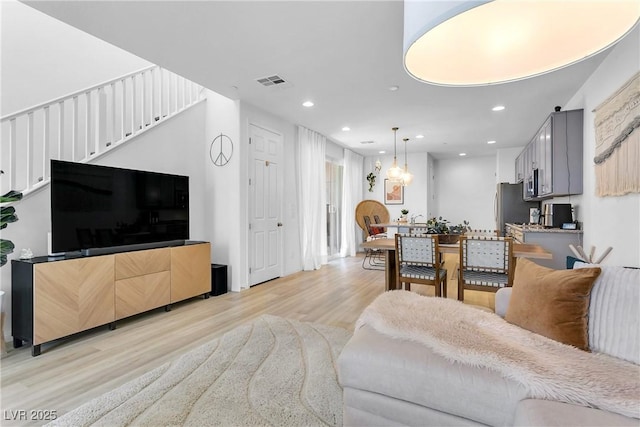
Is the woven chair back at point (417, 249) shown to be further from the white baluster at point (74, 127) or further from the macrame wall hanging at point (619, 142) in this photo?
the white baluster at point (74, 127)

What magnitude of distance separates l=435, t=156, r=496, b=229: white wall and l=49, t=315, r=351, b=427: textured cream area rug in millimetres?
7844

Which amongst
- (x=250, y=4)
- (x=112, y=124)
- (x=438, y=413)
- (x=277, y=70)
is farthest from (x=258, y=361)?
(x=112, y=124)

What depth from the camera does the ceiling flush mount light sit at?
3.12 ft

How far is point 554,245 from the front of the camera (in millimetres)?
4082

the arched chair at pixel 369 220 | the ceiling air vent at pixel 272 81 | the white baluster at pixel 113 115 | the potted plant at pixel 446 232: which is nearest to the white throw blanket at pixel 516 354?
the potted plant at pixel 446 232

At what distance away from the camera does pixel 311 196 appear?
589cm

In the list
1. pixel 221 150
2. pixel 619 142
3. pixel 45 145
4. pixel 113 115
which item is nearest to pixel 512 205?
pixel 619 142

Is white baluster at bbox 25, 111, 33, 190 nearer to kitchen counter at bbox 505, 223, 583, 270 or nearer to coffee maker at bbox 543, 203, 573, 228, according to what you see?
kitchen counter at bbox 505, 223, 583, 270

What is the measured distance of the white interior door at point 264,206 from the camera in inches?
182

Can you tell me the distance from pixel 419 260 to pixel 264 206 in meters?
2.55

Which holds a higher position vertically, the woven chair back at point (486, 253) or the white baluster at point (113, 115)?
the white baluster at point (113, 115)

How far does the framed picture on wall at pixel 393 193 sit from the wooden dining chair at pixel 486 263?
5.28 meters

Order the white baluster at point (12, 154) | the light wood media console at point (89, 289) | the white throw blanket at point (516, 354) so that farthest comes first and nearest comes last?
the white baluster at point (12, 154) → the light wood media console at point (89, 289) → the white throw blanket at point (516, 354)

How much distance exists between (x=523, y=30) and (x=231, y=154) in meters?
3.83
